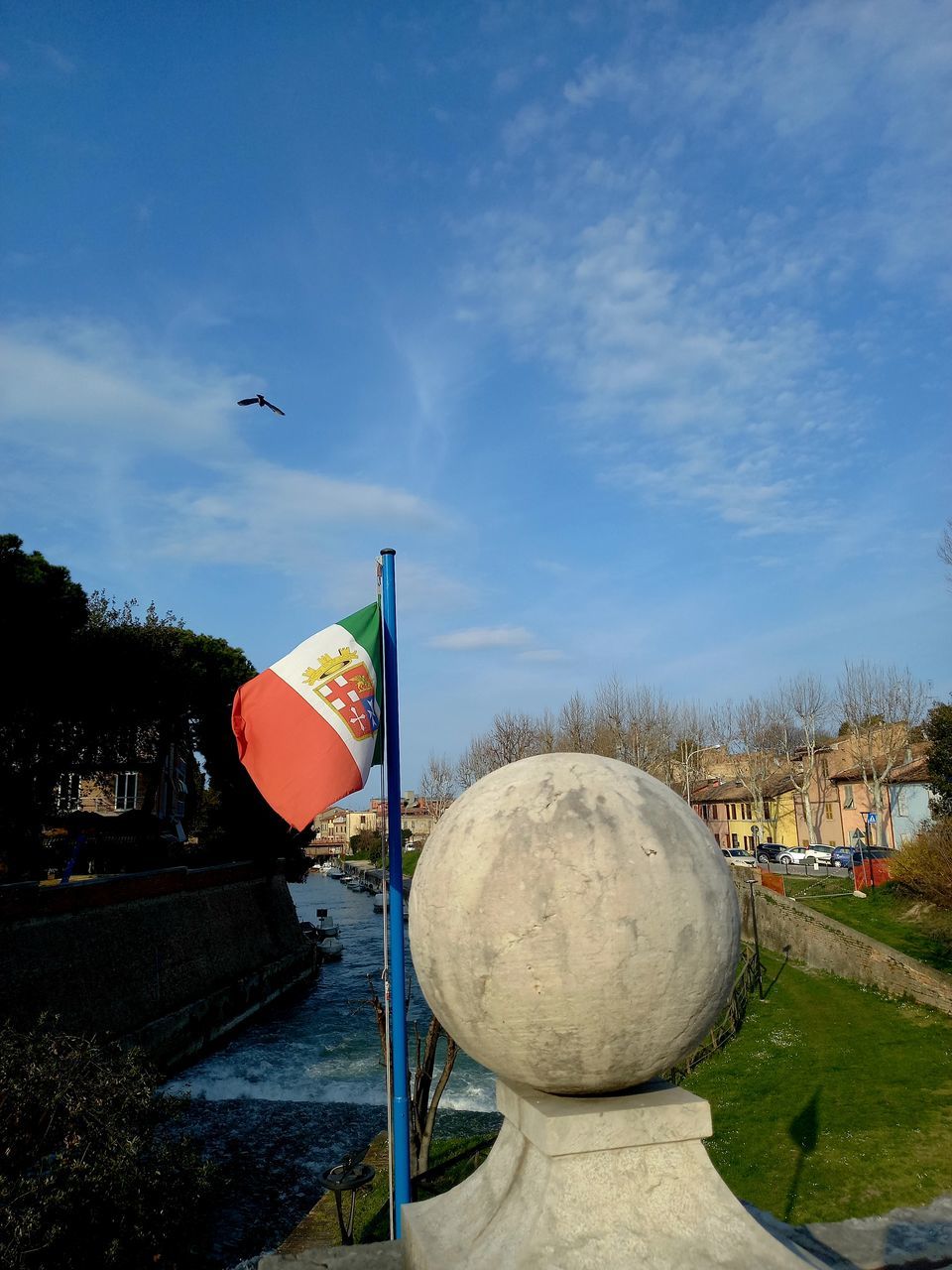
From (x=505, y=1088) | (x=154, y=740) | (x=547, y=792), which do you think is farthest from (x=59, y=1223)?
(x=154, y=740)

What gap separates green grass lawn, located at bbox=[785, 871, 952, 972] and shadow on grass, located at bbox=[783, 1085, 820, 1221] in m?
7.00

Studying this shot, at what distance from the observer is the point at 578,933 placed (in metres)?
3.10

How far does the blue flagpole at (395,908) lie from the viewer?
18.0ft

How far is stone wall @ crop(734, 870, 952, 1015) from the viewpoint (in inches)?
650

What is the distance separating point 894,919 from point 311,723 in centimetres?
2218

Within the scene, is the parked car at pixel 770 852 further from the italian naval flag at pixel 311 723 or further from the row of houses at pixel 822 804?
the italian naval flag at pixel 311 723

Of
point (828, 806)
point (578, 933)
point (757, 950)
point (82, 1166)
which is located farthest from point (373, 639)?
point (828, 806)

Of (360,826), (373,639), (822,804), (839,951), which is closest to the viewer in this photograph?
(373,639)

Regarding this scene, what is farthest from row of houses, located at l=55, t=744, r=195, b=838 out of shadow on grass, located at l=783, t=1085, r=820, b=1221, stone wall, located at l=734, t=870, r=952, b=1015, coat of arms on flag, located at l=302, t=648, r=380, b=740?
coat of arms on flag, located at l=302, t=648, r=380, b=740

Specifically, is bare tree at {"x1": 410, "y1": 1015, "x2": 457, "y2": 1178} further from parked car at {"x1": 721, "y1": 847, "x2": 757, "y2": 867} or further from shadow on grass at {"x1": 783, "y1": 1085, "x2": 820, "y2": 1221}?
parked car at {"x1": 721, "y1": 847, "x2": 757, "y2": 867}

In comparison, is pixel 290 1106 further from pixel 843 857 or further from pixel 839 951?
pixel 843 857

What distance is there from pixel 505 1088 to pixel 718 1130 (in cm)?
932

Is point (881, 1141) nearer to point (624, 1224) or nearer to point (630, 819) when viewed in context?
point (624, 1224)

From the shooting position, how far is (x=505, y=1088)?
12.2ft
